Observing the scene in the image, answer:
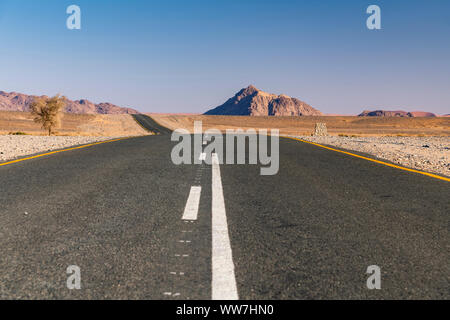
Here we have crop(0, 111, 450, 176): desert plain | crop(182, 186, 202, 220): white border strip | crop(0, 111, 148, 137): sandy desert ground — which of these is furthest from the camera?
crop(0, 111, 148, 137): sandy desert ground

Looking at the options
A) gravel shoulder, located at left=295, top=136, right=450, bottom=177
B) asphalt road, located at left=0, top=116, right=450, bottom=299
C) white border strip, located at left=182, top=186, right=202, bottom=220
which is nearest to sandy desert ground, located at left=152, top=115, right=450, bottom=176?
gravel shoulder, located at left=295, top=136, right=450, bottom=177

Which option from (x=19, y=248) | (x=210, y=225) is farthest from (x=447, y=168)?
(x=19, y=248)

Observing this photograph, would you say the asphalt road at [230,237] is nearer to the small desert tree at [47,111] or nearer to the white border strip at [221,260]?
the white border strip at [221,260]

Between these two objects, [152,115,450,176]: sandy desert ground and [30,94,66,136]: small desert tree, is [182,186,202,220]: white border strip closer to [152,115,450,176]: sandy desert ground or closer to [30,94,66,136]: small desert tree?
[152,115,450,176]: sandy desert ground

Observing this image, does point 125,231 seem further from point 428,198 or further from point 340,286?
point 428,198

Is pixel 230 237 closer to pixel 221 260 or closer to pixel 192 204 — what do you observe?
pixel 221 260

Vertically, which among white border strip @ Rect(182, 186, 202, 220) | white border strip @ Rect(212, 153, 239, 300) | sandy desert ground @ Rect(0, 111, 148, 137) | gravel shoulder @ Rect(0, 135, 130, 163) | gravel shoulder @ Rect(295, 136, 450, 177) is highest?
sandy desert ground @ Rect(0, 111, 148, 137)

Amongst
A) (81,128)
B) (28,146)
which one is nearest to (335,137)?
(28,146)

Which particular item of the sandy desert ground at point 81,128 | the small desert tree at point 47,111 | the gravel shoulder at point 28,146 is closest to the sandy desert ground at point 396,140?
the gravel shoulder at point 28,146

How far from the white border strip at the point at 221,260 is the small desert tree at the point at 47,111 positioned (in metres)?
50.7

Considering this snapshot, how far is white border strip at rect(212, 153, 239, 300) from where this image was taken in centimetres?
243

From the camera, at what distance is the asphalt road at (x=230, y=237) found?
2.54 m

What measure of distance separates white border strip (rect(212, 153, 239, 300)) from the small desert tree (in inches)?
1997
